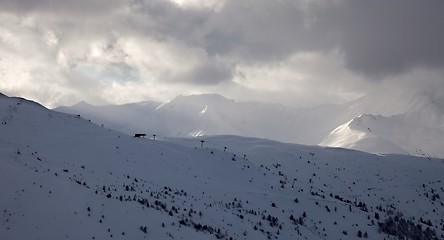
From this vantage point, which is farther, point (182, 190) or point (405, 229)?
point (405, 229)

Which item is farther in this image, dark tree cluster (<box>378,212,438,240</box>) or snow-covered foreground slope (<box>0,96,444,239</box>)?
dark tree cluster (<box>378,212,438,240</box>)

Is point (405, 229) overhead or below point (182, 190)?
below

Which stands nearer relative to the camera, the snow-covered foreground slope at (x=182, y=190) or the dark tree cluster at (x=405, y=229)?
the snow-covered foreground slope at (x=182, y=190)

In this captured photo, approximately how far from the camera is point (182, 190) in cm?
4575

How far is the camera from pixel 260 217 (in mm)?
41438

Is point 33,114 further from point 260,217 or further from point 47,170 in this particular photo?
point 260,217

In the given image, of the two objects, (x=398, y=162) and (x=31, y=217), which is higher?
(x=398, y=162)

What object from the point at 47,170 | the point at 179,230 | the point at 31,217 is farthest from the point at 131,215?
the point at 47,170

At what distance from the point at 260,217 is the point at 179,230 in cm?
1179

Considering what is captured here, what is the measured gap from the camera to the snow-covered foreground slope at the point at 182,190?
30.0m

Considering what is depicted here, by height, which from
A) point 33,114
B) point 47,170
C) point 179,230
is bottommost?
point 179,230

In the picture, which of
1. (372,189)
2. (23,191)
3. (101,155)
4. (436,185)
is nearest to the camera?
(23,191)

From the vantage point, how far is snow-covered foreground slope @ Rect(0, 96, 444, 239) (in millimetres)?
30016

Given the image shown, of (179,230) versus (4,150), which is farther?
(4,150)
